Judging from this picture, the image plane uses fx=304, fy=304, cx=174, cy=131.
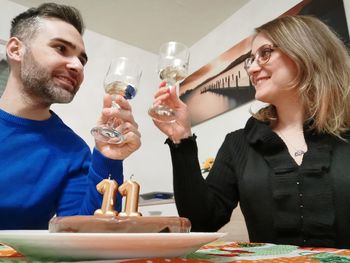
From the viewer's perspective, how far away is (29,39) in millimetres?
1194

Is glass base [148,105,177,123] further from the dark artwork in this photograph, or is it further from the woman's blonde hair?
the dark artwork

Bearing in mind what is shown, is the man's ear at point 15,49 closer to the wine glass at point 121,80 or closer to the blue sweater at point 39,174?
the blue sweater at point 39,174

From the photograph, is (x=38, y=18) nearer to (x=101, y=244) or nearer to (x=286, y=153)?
(x=286, y=153)

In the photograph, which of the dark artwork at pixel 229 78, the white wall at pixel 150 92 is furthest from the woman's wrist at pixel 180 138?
the white wall at pixel 150 92

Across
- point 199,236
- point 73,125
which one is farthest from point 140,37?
point 199,236

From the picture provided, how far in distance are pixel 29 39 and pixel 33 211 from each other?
0.68m

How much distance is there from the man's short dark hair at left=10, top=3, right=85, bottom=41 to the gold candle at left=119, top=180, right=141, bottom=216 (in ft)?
3.37

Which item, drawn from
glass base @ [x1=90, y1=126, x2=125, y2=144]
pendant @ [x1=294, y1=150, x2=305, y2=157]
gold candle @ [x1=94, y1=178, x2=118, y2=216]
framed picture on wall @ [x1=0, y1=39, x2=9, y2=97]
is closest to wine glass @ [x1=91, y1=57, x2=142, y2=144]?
glass base @ [x1=90, y1=126, x2=125, y2=144]

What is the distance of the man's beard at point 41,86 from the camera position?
43.4 inches

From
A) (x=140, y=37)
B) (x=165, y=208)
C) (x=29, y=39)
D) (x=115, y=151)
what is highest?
(x=140, y=37)

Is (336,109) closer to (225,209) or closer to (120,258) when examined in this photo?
(225,209)

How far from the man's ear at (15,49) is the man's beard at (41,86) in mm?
89

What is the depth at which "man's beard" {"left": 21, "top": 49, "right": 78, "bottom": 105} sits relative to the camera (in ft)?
3.62

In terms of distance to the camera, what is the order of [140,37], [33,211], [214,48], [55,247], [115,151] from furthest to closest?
[140,37], [214,48], [33,211], [115,151], [55,247]
